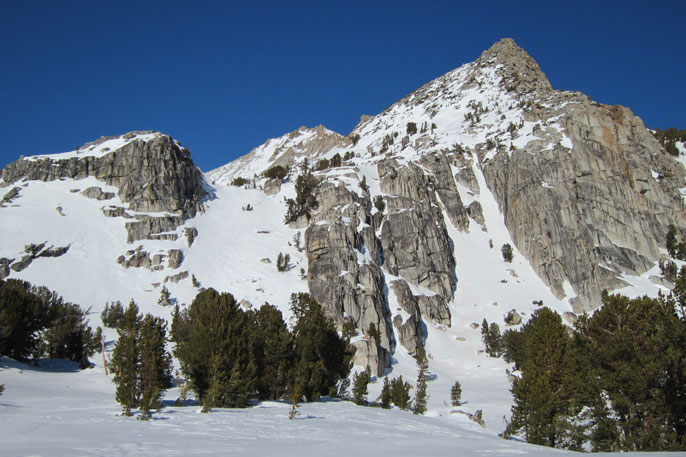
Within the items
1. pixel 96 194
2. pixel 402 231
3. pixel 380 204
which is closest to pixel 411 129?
pixel 380 204

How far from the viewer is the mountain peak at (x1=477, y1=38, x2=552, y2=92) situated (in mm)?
126375

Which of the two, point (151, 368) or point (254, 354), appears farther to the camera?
point (254, 354)

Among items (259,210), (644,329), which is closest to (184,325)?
(644,329)

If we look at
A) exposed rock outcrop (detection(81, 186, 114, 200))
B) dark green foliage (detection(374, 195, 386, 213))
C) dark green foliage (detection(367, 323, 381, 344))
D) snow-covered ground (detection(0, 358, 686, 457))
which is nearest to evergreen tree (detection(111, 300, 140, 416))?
snow-covered ground (detection(0, 358, 686, 457))

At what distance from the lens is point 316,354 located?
3362 centimetres

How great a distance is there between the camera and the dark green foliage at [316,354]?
95.8ft

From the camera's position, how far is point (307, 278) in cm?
6066

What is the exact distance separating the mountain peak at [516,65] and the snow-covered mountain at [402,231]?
27693 mm

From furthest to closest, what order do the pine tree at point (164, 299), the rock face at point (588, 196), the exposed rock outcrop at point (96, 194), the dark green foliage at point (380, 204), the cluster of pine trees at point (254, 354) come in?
the dark green foliage at point (380, 204) → the rock face at point (588, 196) → the exposed rock outcrop at point (96, 194) → the pine tree at point (164, 299) → the cluster of pine trees at point (254, 354)

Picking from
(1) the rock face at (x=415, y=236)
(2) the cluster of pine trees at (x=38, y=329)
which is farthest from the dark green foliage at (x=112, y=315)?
(1) the rock face at (x=415, y=236)

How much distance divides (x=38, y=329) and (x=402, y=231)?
51.4 metres

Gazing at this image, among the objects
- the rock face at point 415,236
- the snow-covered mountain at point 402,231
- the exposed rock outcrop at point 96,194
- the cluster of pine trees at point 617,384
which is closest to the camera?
the cluster of pine trees at point 617,384

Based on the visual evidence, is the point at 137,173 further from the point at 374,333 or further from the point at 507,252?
the point at 507,252

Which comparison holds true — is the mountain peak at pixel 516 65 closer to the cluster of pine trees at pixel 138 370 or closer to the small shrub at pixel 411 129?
the small shrub at pixel 411 129
